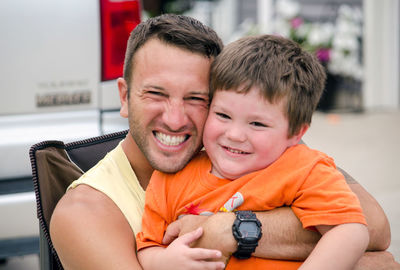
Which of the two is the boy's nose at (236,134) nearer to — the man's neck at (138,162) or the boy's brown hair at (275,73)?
the boy's brown hair at (275,73)

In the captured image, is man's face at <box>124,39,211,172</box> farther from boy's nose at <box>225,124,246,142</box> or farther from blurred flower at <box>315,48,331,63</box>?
blurred flower at <box>315,48,331,63</box>

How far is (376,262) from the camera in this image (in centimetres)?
202

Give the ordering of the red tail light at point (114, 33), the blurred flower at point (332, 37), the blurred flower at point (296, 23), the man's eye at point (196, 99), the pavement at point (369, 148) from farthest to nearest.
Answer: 1. the blurred flower at point (296, 23)
2. the blurred flower at point (332, 37)
3. the pavement at point (369, 148)
4. the red tail light at point (114, 33)
5. the man's eye at point (196, 99)

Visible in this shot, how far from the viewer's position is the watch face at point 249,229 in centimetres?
187

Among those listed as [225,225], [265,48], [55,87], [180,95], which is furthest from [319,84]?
[55,87]

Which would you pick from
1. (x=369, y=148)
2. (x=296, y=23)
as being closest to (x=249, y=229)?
(x=369, y=148)

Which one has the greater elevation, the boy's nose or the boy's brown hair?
the boy's brown hair

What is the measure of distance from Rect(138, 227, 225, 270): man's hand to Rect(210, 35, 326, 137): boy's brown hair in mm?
555

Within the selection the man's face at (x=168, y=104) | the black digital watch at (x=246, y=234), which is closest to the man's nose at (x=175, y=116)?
the man's face at (x=168, y=104)

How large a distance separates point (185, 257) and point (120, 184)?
0.49 metres

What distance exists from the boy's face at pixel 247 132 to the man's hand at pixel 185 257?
31cm

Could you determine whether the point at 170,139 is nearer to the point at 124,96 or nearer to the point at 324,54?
the point at 124,96

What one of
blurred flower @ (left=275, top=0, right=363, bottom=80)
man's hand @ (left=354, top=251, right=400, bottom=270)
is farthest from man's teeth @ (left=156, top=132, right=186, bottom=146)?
blurred flower @ (left=275, top=0, right=363, bottom=80)

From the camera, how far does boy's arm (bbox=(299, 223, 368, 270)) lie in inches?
71.1
